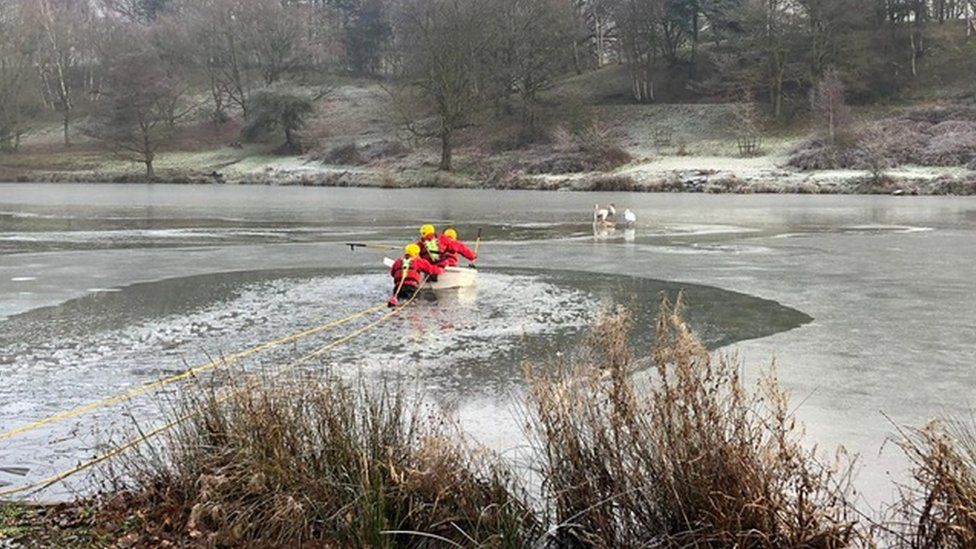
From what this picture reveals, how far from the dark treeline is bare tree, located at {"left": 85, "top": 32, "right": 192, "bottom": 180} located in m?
0.13

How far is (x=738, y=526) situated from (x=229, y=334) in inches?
300

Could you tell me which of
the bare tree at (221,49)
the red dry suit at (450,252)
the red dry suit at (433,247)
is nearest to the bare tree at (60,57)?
the bare tree at (221,49)

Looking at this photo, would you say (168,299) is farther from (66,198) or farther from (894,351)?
(66,198)

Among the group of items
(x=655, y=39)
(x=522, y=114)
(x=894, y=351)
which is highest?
(x=655, y=39)

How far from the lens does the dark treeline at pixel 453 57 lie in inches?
2207

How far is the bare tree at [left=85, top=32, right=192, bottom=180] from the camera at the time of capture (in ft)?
193

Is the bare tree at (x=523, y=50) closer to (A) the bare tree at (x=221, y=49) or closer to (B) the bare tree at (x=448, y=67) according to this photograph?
(B) the bare tree at (x=448, y=67)

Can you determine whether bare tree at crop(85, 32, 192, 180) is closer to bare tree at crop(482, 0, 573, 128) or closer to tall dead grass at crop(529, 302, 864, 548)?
bare tree at crop(482, 0, 573, 128)

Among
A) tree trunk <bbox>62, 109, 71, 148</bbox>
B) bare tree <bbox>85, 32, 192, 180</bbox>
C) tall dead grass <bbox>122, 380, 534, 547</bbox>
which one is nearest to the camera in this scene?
tall dead grass <bbox>122, 380, 534, 547</bbox>

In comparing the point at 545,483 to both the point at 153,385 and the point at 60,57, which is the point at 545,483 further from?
the point at 60,57

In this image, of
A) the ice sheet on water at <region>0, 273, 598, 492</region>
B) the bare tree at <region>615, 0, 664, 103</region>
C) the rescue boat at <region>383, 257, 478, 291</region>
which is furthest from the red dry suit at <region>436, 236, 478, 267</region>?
the bare tree at <region>615, 0, 664, 103</region>

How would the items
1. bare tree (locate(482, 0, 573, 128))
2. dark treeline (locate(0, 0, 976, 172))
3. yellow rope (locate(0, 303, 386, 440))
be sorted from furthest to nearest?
bare tree (locate(482, 0, 573, 128)) < dark treeline (locate(0, 0, 976, 172)) < yellow rope (locate(0, 303, 386, 440))

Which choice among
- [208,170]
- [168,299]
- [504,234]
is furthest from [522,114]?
[168,299]

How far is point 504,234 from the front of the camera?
2388cm
